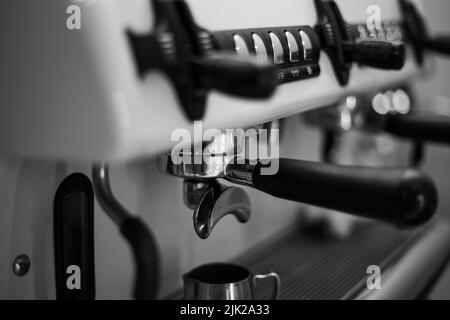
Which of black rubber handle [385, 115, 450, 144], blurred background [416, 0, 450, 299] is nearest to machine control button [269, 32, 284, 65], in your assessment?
black rubber handle [385, 115, 450, 144]

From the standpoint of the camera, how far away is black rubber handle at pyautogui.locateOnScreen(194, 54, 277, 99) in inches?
11.9

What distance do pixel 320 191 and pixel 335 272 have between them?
0.40 metres

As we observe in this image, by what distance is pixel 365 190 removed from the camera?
0.35 metres

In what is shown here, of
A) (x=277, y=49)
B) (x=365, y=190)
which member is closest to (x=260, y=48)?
(x=277, y=49)

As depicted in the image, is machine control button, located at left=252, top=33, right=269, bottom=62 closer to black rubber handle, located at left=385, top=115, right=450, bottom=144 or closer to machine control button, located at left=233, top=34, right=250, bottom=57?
machine control button, located at left=233, top=34, right=250, bottom=57

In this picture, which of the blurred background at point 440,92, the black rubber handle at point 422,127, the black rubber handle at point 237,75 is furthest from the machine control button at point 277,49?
the blurred background at point 440,92

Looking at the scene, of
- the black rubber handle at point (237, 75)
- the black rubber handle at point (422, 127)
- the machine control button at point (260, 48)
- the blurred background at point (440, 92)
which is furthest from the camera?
the blurred background at point (440, 92)

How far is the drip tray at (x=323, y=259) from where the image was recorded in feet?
2.23

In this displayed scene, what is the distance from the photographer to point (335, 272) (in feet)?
2.43

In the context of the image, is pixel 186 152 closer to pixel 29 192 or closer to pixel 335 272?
pixel 29 192

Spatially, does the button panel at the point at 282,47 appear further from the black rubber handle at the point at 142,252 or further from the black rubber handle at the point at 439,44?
the black rubber handle at the point at 439,44

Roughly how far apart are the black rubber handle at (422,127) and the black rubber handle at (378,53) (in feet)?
0.55

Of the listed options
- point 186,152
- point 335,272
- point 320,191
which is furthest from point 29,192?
point 335,272

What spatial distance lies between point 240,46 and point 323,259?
474 millimetres
